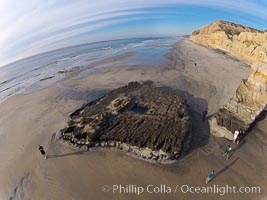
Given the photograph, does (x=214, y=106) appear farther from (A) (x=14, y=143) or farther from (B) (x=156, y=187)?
(A) (x=14, y=143)

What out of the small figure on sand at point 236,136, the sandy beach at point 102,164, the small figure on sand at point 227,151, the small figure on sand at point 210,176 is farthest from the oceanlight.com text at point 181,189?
the small figure on sand at point 236,136

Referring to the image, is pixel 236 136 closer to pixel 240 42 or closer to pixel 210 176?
pixel 210 176

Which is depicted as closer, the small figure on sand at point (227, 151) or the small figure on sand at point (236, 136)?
the small figure on sand at point (227, 151)

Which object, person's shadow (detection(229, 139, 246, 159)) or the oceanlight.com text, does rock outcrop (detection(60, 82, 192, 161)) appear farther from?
person's shadow (detection(229, 139, 246, 159))

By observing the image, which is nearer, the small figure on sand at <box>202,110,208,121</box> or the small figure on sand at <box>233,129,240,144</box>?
the small figure on sand at <box>233,129,240,144</box>

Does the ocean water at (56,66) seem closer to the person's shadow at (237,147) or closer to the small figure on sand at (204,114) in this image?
the small figure on sand at (204,114)

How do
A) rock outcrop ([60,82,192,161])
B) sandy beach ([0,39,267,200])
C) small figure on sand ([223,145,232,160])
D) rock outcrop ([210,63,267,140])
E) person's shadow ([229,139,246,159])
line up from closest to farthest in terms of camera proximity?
sandy beach ([0,39,267,200]), small figure on sand ([223,145,232,160]), person's shadow ([229,139,246,159]), rock outcrop ([60,82,192,161]), rock outcrop ([210,63,267,140])

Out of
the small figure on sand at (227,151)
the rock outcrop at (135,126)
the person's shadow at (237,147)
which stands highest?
the rock outcrop at (135,126)

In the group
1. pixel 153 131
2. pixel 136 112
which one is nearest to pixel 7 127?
pixel 136 112

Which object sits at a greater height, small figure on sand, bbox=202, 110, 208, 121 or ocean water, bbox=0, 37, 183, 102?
ocean water, bbox=0, 37, 183, 102

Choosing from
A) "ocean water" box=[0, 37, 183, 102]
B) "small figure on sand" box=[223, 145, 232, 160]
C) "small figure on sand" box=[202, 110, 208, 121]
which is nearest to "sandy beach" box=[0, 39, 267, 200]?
"small figure on sand" box=[223, 145, 232, 160]
